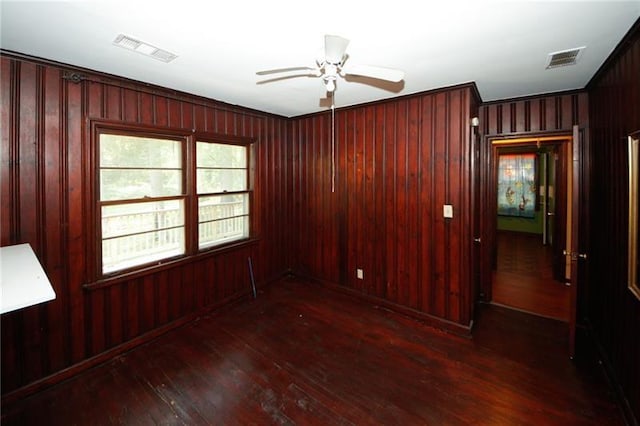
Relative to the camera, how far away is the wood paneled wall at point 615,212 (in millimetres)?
1920

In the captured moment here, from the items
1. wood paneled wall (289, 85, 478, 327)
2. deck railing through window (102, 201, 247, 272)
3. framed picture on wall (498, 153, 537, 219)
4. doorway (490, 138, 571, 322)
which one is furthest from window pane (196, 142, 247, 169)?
framed picture on wall (498, 153, 537, 219)

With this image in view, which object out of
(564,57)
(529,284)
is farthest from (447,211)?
(529,284)

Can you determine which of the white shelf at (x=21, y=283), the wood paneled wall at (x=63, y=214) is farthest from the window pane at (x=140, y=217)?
the white shelf at (x=21, y=283)

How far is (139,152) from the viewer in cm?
288

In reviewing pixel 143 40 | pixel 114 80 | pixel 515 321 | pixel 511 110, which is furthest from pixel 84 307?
pixel 511 110

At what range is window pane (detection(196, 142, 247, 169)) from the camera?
349cm

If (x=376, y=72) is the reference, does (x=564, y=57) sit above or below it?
above

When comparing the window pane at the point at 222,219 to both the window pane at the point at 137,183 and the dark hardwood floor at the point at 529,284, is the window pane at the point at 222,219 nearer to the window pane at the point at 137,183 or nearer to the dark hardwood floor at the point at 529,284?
the window pane at the point at 137,183

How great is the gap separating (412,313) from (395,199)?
4.45ft

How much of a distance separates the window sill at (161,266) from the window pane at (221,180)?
736 mm

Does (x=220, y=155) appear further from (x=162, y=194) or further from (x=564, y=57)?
(x=564, y=57)

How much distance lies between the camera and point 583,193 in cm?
311

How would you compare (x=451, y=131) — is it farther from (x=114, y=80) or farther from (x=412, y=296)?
(x=114, y=80)

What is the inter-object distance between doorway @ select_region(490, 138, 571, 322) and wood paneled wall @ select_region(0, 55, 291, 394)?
4055 millimetres
